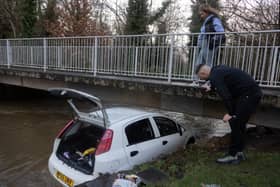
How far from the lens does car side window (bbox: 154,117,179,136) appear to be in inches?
166

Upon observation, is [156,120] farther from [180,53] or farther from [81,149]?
[180,53]

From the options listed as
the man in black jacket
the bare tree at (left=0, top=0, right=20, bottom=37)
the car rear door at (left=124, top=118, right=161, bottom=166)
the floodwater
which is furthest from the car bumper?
the bare tree at (left=0, top=0, right=20, bottom=37)

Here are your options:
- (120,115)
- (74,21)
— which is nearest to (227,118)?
(120,115)

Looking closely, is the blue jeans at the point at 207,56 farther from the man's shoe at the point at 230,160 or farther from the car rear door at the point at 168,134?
A: the man's shoe at the point at 230,160

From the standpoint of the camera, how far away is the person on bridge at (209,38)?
15.8 ft

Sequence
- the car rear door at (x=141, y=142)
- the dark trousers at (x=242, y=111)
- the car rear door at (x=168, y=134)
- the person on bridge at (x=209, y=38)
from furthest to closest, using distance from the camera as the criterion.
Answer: the person on bridge at (x=209, y=38), the car rear door at (x=168, y=134), the car rear door at (x=141, y=142), the dark trousers at (x=242, y=111)

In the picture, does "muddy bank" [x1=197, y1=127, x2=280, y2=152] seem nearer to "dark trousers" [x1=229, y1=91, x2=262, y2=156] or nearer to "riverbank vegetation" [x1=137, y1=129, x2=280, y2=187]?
"riverbank vegetation" [x1=137, y1=129, x2=280, y2=187]

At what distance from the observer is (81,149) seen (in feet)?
11.8

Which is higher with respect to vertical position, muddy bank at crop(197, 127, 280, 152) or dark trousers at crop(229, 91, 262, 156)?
dark trousers at crop(229, 91, 262, 156)

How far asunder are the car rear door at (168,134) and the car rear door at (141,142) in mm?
190

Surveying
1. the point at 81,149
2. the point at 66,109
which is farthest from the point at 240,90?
the point at 66,109

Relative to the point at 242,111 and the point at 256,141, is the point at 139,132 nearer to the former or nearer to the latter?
the point at 242,111

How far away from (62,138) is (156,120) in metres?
1.76

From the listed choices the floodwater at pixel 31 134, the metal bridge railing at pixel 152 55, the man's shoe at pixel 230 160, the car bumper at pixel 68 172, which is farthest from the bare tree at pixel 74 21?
the man's shoe at pixel 230 160
